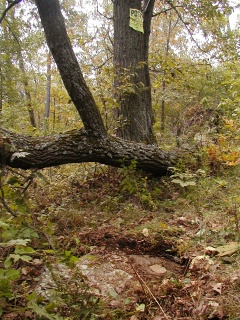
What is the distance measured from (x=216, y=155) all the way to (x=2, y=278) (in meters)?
3.37

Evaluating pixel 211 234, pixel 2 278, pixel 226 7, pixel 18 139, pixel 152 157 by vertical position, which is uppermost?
pixel 226 7

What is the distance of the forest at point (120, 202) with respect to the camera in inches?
59.1

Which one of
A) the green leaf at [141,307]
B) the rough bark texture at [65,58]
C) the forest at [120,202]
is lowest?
the green leaf at [141,307]

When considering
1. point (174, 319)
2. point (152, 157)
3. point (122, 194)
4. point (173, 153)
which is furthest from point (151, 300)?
point (173, 153)

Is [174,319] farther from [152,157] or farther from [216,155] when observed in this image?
[216,155]

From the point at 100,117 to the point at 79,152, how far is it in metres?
0.51

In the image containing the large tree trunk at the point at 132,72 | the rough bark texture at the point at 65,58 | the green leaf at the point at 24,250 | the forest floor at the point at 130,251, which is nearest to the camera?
the green leaf at the point at 24,250

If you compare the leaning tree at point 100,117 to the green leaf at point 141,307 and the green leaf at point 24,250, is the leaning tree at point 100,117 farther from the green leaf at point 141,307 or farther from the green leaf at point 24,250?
the green leaf at point 141,307

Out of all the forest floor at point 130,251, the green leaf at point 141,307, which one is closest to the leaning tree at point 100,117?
the forest floor at point 130,251

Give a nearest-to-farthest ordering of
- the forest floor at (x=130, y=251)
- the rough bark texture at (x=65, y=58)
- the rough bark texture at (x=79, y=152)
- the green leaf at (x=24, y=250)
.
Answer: the green leaf at (x=24, y=250) < the forest floor at (x=130, y=251) < the rough bark texture at (x=65, y=58) < the rough bark texture at (x=79, y=152)

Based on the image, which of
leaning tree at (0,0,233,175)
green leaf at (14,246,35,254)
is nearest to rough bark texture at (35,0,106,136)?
leaning tree at (0,0,233,175)

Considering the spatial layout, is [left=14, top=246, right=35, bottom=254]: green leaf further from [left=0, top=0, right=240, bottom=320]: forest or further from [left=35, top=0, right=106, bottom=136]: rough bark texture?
[left=35, top=0, right=106, bottom=136]: rough bark texture

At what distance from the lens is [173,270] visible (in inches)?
78.2

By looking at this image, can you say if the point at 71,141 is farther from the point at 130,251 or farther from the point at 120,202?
the point at 130,251
